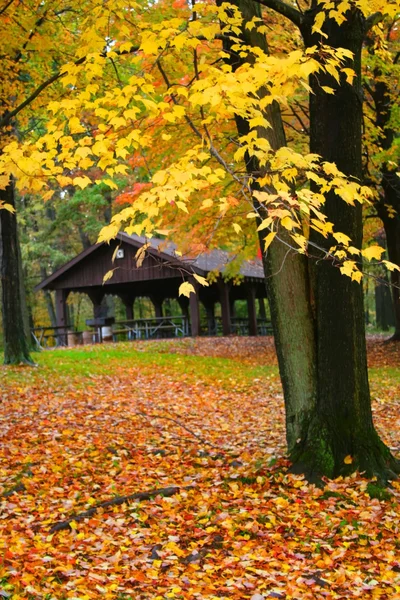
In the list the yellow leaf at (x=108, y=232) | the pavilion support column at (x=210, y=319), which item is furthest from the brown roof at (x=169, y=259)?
the yellow leaf at (x=108, y=232)

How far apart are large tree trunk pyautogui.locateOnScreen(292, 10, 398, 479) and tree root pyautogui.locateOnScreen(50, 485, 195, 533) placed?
4.50ft

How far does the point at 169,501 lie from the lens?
19.0 feet

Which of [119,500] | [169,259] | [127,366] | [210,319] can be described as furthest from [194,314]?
[119,500]

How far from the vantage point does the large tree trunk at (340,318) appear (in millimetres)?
5676

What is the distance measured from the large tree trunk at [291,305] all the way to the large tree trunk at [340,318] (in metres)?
0.11

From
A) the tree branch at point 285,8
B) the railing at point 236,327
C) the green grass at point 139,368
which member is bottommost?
the green grass at point 139,368

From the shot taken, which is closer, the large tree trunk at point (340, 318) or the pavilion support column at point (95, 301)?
the large tree trunk at point (340, 318)

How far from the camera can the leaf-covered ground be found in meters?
4.34

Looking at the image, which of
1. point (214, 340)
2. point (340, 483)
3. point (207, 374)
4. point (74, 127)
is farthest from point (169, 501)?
point (214, 340)

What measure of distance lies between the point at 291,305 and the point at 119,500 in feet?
8.29

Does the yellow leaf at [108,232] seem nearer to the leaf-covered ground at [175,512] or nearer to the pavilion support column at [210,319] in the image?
the leaf-covered ground at [175,512]

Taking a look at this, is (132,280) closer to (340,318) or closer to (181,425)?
(181,425)

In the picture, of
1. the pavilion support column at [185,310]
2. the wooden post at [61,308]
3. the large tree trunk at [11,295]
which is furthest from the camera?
the wooden post at [61,308]

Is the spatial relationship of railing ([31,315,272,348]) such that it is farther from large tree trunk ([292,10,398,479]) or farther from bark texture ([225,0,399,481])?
large tree trunk ([292,10,398,479])
